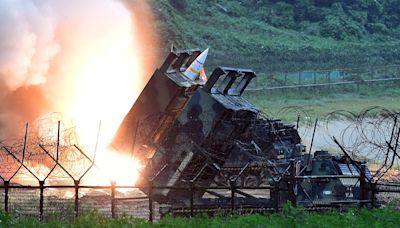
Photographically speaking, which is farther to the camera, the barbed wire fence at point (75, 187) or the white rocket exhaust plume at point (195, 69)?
the white rocket exhaust plume at point (195, 69)

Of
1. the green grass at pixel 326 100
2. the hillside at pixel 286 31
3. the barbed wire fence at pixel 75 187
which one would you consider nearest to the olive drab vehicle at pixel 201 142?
the barbed wire fence at pixel 75 187

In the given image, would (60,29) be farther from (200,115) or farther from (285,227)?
(285,227)

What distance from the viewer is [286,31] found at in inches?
2254

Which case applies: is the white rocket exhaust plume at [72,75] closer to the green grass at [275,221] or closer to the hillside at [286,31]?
the green grass at [275,221]

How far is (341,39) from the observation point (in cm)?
5581

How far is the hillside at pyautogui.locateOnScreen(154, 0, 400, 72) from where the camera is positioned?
48906 mm

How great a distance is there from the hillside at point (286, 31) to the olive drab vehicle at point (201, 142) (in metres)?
27.4

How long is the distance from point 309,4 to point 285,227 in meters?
51.9

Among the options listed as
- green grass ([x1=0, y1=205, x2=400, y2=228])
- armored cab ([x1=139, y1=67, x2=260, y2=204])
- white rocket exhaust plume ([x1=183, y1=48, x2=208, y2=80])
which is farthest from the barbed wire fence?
green grass ([x1=0, y1=205, x2=400, y2=228])

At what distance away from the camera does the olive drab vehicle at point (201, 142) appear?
17688 mm

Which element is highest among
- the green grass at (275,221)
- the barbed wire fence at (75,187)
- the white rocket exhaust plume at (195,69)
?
the white rocket exhaust plume at (195,69)

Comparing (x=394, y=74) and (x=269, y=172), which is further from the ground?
(x=394, y=74)

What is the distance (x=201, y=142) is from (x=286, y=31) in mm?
40478

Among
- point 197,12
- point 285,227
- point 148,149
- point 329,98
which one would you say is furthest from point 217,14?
point 285,227
